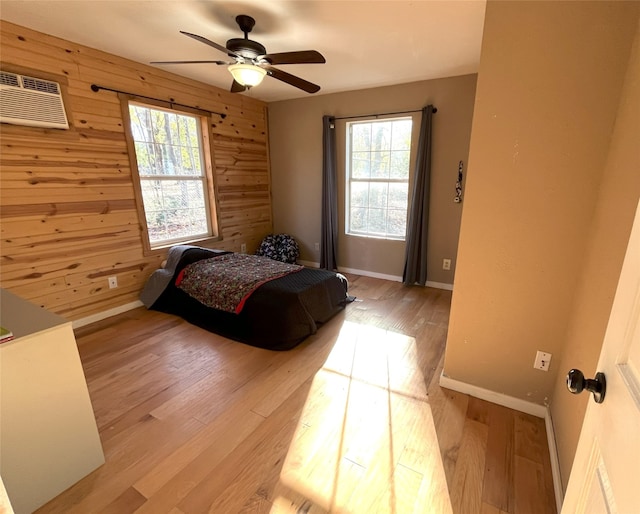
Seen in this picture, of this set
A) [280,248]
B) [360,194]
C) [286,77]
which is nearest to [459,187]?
[360,194]

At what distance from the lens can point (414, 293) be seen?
3.82m

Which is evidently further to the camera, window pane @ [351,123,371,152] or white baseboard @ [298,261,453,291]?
window pane @ [351,123,371,152]

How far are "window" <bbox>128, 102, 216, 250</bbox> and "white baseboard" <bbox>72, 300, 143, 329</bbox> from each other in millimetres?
632

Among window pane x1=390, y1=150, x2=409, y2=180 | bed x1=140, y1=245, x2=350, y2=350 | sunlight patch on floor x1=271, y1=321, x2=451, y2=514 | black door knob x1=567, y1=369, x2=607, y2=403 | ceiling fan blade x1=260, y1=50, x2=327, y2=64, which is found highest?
ceiling fan blade x1=260, y1=50, x2=327, y2=64

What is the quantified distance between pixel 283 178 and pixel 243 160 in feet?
2.25

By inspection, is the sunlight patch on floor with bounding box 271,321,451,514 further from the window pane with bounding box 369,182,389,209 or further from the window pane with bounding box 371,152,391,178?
the window pane with bounding box 371,152,391,178

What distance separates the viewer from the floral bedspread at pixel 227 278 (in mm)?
2764

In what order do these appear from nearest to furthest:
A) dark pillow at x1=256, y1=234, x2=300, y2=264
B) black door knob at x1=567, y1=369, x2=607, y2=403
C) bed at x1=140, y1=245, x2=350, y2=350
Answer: black door knob at x1=567, y1=369, x2=607, y2=403, bed at x1=140, y1=245, x2=350, y2=350, dark pillow at x1=256, y1=234, x2=300, y2=264

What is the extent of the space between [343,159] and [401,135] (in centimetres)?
82

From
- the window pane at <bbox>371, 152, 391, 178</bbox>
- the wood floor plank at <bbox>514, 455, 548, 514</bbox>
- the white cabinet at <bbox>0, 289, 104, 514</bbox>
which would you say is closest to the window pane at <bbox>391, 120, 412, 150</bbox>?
the window pane at <bbox>371, 152, 391, 178</bbox>

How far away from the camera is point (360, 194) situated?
438 centimetres

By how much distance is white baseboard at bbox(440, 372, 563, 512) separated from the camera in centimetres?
146

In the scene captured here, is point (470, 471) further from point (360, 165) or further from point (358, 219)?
point (360, 165)

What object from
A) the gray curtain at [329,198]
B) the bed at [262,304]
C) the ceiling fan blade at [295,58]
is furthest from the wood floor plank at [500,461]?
the gray curtain at [329,198]
